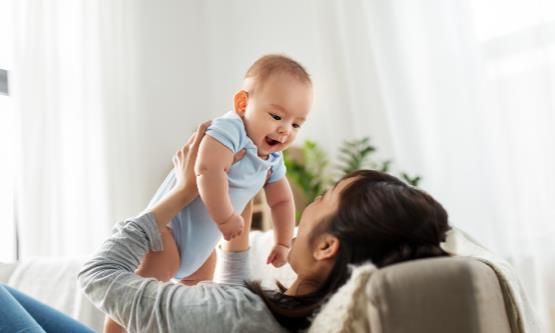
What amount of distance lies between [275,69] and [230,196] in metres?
0.28

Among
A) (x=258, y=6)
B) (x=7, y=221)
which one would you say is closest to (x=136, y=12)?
(x=258, y=6)

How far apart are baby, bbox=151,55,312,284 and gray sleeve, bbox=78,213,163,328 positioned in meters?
0.12

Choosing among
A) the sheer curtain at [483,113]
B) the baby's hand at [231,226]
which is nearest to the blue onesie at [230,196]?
the baby's hand at [231,226]

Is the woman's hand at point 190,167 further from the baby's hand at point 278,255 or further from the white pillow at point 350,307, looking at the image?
the white pillow at point 350,307

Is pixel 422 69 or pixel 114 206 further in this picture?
pixel 114 206

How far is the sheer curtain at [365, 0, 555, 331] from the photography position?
102 inches

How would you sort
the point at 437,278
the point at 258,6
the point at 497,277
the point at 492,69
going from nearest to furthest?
1. the point at 437,278
2. the point at 497,277
3. the point at 492,69
4. the point at 258,6

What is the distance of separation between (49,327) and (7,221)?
79.6 inches

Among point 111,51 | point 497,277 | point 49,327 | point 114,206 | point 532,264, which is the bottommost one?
point 532,264

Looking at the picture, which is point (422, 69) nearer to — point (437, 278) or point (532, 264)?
point (532, 264)

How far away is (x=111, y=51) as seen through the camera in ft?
11.6

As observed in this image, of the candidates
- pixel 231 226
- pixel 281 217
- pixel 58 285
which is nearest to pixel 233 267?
pixel 281 217

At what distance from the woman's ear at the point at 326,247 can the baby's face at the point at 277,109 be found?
1.12 feet

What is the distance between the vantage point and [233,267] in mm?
1375
